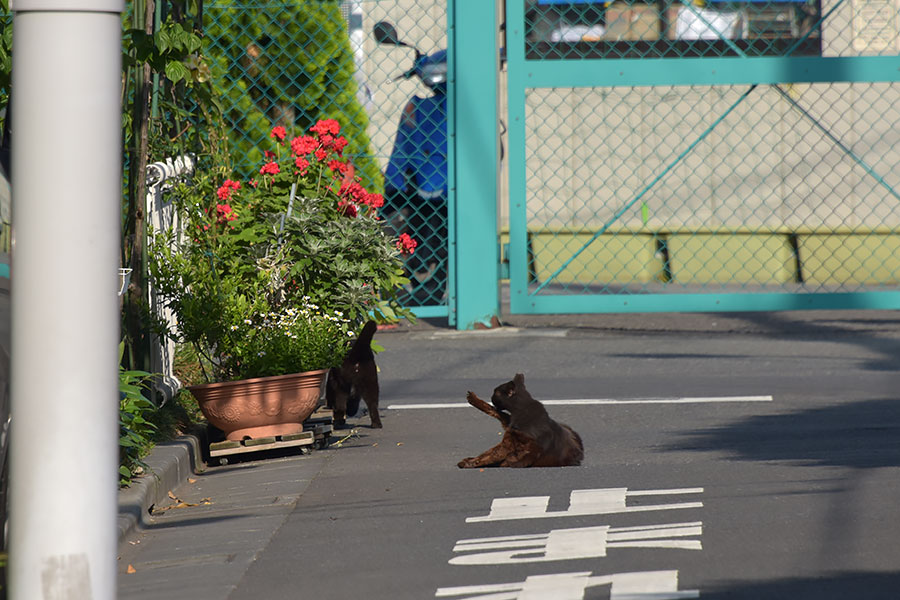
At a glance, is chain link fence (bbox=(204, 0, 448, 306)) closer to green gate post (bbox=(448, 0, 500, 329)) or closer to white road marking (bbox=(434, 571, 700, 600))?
green gate post (bbox=(448, 0, 500, 329))

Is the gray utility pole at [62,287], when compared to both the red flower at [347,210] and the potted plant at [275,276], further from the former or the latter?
the red flower at [347,210]

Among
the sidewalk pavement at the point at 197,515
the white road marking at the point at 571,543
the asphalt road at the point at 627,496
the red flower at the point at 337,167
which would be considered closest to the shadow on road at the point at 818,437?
the asphalt road at the point at 627,496

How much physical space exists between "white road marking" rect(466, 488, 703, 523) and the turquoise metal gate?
4.70 metres

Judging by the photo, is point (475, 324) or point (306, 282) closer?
point (306, 282)

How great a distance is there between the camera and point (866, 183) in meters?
17.7

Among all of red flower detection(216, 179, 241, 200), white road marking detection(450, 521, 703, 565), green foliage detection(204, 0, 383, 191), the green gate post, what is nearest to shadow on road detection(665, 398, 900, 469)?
white road marking detection(450, 521, 703, 565)

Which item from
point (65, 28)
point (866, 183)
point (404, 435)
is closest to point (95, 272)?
point (65, 28)

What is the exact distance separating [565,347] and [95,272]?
6.63 metres

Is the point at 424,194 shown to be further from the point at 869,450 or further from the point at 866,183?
the point at 866,183

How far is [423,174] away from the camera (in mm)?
9727

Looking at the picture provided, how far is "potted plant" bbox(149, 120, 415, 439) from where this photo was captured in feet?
17.7

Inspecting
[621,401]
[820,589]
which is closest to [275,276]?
[621,401]

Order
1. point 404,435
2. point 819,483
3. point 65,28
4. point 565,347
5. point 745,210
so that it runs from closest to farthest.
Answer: point 65,28, point 819,483, point 404,435, point 565,347, point 745,210

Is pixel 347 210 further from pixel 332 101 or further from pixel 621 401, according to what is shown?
pixel 332 101
